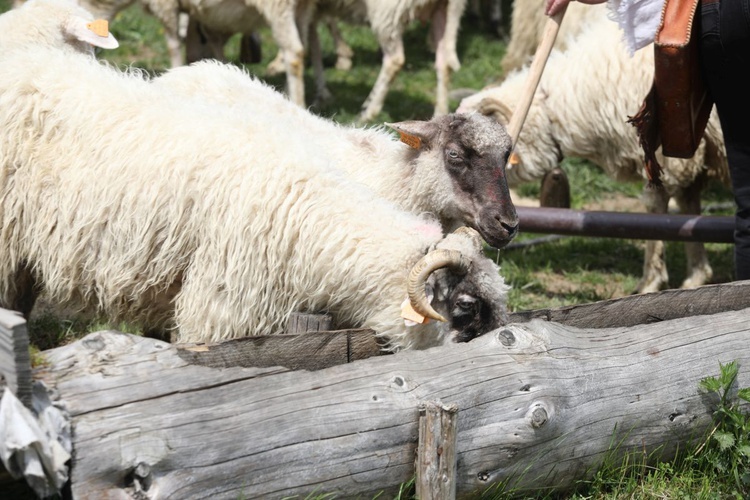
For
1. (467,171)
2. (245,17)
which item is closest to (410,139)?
(467,171)

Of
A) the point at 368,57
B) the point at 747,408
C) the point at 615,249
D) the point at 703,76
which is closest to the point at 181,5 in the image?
the point at 368,57

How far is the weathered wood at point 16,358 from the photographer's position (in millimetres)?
2098

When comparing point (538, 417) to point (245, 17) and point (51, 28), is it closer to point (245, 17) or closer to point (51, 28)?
point (51, 28)

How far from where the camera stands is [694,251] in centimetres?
603

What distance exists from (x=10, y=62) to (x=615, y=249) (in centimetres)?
473

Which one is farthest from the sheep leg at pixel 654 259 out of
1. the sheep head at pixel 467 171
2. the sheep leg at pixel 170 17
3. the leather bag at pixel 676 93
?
the sheep leg at pixel 170 17

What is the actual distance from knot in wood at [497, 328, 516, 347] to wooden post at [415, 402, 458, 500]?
0.42 m

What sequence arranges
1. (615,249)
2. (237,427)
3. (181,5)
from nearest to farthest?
(237,427) → (615,249) → (181,5)

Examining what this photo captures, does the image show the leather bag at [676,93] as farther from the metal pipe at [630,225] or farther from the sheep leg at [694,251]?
the sheep leg at [694,251]

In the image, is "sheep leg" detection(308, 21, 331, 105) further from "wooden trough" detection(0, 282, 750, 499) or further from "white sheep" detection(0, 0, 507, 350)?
"wooden trough" detection(0, 282, 750, 499)

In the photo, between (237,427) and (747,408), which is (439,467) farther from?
(747,408)

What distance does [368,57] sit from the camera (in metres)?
11.2

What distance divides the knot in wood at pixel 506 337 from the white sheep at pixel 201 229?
34cm

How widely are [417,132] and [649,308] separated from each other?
1382 millimetres
